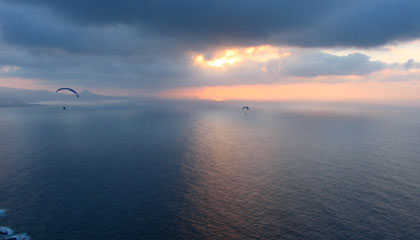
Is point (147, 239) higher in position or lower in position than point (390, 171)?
lower

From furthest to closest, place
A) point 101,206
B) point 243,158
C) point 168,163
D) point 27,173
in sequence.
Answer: point 243,158, point 168,163, point 27,173, point 101,206

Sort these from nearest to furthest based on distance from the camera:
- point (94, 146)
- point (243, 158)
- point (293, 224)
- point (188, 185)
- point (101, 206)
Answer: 1. point (293, 224)
2. point (101, 206)
3. point (188, 185)
4. point (243, 158)
5. point (94, 146)

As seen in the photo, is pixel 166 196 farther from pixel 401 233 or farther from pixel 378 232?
pixel 401 233

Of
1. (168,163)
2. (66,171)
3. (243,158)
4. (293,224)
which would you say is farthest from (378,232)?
(66,171)

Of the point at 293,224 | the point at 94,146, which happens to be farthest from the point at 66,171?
the point at 293,224

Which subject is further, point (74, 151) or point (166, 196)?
point (74, 151)

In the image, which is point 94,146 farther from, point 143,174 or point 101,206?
point 101,206

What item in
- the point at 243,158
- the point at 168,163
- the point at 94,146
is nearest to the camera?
the point at 168,163

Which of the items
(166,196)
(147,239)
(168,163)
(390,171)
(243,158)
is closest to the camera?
(147,239)

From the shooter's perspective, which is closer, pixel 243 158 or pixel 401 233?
pixel 401 233
